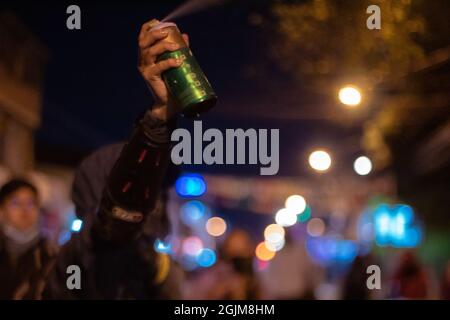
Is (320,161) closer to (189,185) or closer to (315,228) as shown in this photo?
(189,185)

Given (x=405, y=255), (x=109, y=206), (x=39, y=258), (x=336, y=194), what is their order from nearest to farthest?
(x=109, y=206)
(x=39, y=258)
(x=336, y=194)
(x=405, y=255)

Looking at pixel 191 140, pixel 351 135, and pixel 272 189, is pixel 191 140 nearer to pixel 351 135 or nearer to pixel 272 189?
pixel 272 189

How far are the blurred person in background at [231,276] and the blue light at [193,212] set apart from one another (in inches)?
6.8

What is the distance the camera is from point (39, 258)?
2.22m

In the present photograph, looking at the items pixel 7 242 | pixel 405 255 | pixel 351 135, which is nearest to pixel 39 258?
pixel 7 242

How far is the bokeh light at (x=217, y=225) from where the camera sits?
9.94 feet

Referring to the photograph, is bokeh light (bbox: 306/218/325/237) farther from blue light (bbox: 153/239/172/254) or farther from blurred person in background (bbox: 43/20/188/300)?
blurred person in background (bbox: 43/20/188/300)

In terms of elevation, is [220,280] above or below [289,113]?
below

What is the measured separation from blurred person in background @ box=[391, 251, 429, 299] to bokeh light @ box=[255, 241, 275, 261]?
516 mm

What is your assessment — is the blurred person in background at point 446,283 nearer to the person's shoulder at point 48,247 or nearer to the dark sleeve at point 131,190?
the person's shoulder at point 48,247

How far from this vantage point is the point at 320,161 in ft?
9.23
